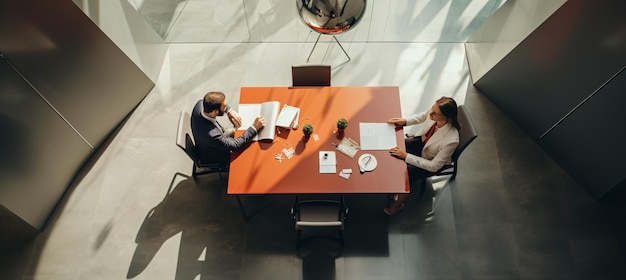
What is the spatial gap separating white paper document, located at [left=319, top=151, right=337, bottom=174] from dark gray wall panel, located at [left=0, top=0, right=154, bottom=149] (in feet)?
8.38

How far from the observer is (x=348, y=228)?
13.5 ft

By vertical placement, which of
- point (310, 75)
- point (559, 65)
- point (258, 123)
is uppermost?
point (310, 75)

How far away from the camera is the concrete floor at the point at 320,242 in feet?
12.9

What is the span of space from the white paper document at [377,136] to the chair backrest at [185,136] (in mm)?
1641

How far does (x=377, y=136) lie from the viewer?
12.1 ft

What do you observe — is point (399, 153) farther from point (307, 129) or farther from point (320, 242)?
point (320, 242)

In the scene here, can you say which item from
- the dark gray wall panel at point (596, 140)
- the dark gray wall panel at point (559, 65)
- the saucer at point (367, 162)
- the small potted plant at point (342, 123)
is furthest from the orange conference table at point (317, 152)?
the dark gray wall panel at point (596, 140)

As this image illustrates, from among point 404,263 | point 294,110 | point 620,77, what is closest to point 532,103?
point 620,77

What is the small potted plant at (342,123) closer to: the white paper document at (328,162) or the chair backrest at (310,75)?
the white paper document at (328,162)

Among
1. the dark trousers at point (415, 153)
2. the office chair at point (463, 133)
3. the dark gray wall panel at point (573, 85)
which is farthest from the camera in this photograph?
the dark trousers at point (415, 153)

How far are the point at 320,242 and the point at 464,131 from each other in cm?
182

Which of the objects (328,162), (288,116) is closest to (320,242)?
(328,162)

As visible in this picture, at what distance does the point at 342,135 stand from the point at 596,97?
2.45m

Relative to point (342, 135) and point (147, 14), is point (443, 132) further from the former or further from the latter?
point (147, 14)
